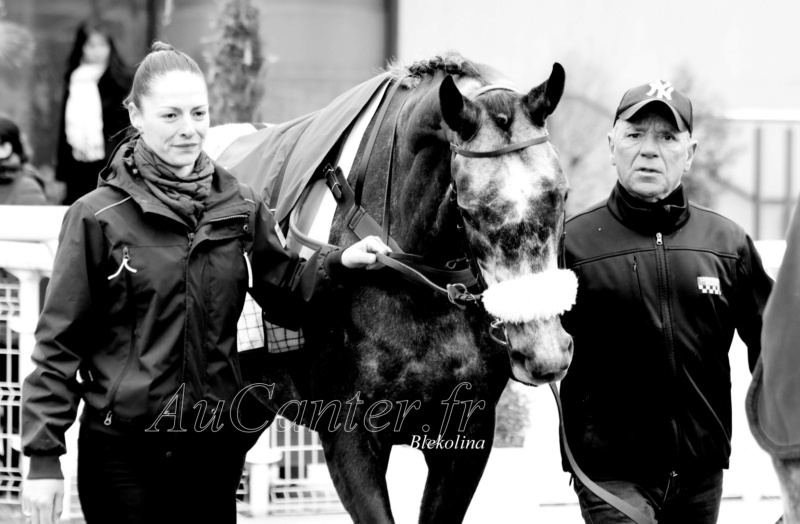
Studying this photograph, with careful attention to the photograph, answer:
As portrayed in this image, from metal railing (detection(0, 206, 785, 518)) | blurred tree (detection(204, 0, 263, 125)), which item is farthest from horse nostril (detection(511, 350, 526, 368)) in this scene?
blurred tree (detection(204, 0, 263, 125))

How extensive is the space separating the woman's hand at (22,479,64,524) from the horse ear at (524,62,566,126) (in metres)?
1.53

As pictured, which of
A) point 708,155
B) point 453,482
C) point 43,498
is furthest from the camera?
point 708,155

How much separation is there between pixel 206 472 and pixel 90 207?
746 millimetres

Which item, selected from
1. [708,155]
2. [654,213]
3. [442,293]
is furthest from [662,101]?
[708,155]

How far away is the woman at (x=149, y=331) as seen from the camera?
9.68 ft

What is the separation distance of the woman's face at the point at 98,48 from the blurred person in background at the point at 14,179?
0.93 m

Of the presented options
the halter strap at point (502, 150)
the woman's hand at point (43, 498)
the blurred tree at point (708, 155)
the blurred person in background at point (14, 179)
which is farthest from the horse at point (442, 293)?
the blurred tree at point (708, 155)

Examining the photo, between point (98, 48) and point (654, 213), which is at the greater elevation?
point (98, 48)

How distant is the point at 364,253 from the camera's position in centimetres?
336

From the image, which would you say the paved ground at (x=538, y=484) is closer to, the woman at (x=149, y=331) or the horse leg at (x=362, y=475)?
Answer: the horse leg at (x=362, y=475)

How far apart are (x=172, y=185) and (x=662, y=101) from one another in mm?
1406

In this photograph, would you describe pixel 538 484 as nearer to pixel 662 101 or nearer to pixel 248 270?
pixel 662 101

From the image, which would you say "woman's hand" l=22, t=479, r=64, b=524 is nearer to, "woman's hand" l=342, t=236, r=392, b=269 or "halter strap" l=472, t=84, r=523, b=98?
"woman's hand" l=342, t=236, r=392, b=269

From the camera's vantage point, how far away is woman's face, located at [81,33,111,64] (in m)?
7.20
